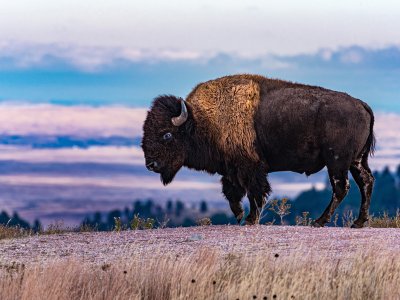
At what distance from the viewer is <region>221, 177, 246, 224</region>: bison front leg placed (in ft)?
60.4

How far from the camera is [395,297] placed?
1158 cm

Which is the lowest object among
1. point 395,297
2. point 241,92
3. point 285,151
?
point 395,297

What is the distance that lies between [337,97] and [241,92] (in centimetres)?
184

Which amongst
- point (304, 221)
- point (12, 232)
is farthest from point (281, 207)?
point (12, 232)

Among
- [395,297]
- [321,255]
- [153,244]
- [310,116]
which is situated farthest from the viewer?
[310,116]

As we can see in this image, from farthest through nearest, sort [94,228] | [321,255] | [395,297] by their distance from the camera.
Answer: [94,228]
[321,255]
[395,297]

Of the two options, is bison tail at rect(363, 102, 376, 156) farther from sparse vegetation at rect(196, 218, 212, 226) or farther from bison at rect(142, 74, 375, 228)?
sparse vegetation at rect(196, 218, 212, 226)

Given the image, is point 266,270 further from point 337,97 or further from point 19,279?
point 337,97

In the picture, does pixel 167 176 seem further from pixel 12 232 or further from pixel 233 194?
pixel 12 232

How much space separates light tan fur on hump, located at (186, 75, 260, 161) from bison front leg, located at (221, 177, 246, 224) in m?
0.74

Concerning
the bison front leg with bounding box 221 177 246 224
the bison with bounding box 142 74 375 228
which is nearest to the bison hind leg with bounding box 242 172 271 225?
the bison with bounding box 142 74 375 228

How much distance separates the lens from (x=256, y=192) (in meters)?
17.7

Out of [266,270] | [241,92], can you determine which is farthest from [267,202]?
[266,270]

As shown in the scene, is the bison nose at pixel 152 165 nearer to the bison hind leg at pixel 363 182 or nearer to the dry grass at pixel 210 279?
the bison hind leg at pixel 363 182
